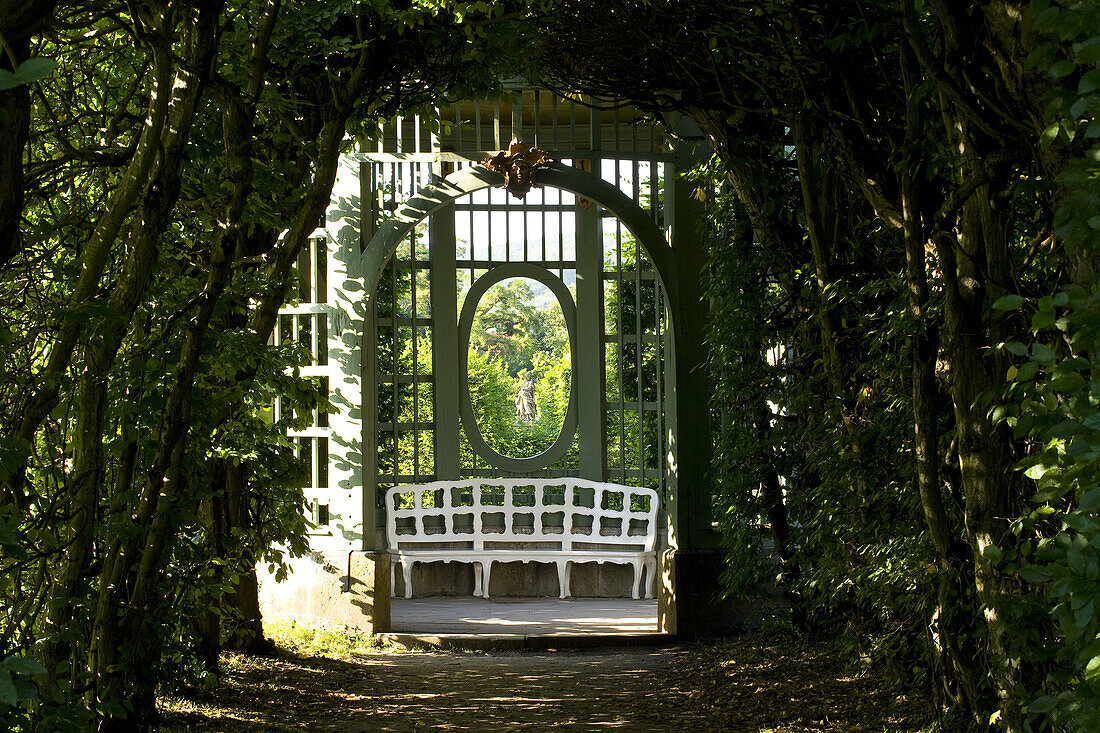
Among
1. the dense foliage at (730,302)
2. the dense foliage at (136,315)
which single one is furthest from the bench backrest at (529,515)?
the dense foliage at (136,315)

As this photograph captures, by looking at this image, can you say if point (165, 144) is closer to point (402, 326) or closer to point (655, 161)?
point (655, 161)

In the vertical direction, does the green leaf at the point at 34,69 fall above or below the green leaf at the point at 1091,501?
above

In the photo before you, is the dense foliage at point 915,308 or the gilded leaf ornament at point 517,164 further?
the gilded leaf ornament at point 517,164

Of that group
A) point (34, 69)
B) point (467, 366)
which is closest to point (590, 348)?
point (467, 366)

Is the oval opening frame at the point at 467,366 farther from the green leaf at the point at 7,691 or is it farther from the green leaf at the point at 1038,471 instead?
the green leaf at the point at 7,691

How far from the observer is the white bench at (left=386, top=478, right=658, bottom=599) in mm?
8711

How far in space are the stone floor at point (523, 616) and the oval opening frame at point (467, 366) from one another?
4.25ft

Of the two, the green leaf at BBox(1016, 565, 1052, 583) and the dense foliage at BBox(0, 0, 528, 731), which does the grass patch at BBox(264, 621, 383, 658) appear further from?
the green leaf at BBox(1016, 565, 1052, 583)

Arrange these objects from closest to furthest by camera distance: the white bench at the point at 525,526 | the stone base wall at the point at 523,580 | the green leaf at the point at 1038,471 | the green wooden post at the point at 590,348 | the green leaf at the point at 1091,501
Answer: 1. the green leaf at the point at 1091,501
2. the green leaf at the point at 1038,471
3. the white bench at the point at 525,526
4. the stone base wall at the point at 523,580
5. the green wooden post at the point at 590,348

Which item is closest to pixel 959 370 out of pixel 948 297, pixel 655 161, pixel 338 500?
pixel 948 297

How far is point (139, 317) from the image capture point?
9.39 feet

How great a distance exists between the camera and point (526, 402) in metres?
10.6

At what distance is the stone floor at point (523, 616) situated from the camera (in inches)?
291

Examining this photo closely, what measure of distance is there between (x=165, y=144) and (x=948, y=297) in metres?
2.18
